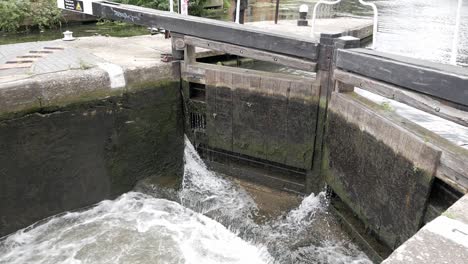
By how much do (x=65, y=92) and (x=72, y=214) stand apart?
1.68m

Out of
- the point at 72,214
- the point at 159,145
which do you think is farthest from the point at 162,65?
the point at 72,214

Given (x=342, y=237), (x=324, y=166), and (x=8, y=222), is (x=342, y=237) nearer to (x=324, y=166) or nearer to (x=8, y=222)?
(x=324, y=166)

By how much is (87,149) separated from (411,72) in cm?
414

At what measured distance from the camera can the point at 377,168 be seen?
436 cm

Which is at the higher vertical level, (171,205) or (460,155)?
(460,155)

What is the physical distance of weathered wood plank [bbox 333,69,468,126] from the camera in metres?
3.48

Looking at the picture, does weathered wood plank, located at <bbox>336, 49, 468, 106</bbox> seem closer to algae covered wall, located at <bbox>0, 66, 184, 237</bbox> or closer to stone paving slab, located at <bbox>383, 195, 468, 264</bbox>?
stone paving slab, located at <bbox>383, 195, 468, 264</bbox>

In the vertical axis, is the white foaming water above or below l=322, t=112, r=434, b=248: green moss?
below

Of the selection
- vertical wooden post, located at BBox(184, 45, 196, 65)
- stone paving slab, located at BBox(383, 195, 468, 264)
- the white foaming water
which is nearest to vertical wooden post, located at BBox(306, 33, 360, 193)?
the white foaming water

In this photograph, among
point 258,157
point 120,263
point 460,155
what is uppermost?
point 460,155

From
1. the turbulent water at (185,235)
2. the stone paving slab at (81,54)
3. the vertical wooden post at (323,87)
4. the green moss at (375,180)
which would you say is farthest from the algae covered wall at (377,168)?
the stone paving slab at (81,54)

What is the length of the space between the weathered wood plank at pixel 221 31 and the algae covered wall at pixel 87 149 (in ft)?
2.53

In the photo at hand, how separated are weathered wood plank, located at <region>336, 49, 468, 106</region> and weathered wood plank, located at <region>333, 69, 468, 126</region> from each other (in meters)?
0.07

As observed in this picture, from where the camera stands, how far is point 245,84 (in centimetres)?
566
